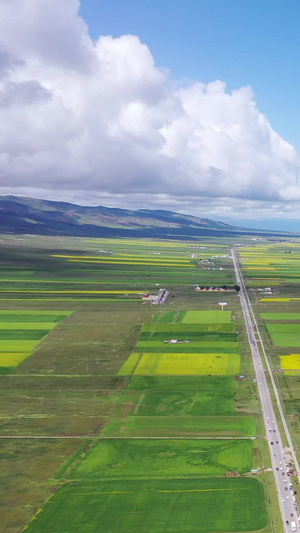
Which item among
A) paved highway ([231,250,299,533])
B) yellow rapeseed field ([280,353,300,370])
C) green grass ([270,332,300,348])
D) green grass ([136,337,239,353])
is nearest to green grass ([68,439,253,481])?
paved highway ([231,250,299,533])

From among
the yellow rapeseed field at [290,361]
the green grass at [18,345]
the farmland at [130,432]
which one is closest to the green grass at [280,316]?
the farmland at [130,432]

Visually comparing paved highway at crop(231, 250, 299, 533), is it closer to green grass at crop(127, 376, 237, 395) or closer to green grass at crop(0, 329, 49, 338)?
green grass at crop(127, 376, 237, 395)

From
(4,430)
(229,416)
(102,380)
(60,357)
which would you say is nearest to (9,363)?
(60,357)

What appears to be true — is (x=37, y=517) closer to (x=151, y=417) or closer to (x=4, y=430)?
(x=4, y=430)

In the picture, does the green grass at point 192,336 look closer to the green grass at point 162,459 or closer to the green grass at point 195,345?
the green grass at point 195,345

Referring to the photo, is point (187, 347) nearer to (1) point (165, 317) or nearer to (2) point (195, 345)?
(2) point (195, 345)
